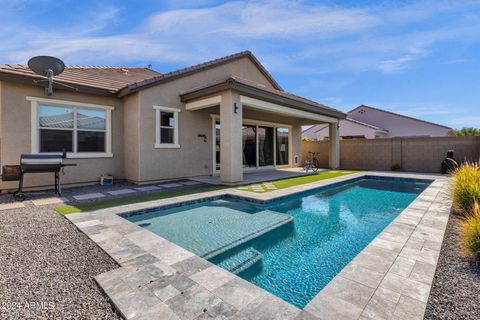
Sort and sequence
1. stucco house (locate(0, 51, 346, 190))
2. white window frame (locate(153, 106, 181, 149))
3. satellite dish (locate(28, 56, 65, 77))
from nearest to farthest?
satellite dish (locate(28, 56, 65, 77))
stucco house (locate(0, 51, 346, 190))
white window frame (locate(153, 106, 181, 149))

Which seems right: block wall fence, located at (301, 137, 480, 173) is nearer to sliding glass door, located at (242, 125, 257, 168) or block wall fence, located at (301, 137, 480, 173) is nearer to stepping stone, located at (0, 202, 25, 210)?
sliding glass door, located at (242, 125, 257, 168)

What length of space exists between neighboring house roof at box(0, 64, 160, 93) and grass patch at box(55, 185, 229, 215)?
5.25 metres

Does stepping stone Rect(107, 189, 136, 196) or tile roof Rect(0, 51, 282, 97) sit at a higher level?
tile roof Rect(0, 51, 282, 97)

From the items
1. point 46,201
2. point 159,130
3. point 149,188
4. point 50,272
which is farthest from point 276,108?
point 50,272

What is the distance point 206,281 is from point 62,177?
30.6ft

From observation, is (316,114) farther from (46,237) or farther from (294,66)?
(46,237)

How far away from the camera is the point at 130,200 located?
7.31m

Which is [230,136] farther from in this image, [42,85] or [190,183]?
[42,85]

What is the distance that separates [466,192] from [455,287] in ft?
14.6

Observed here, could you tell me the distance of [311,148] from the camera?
20.4 m

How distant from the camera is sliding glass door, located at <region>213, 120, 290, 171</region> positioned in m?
15.6

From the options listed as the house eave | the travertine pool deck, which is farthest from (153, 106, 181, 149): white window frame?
the travertine pool deck

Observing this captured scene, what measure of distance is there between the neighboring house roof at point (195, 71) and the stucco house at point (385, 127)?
46.0ft

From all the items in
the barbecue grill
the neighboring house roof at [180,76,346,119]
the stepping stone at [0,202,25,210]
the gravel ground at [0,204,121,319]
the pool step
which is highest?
the neighboring house roof at [180,76,346,119]
